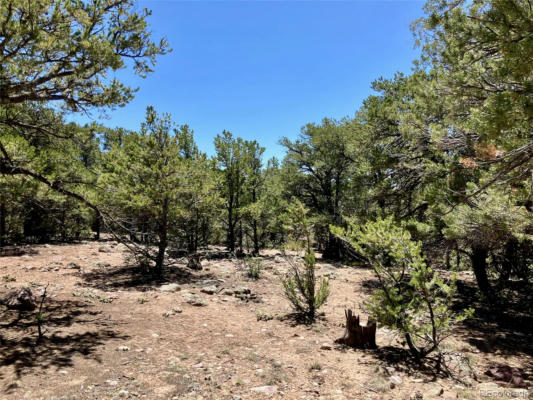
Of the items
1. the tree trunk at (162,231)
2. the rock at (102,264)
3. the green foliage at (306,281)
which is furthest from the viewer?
the rock at (102,264)

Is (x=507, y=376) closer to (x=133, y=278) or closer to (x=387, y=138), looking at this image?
(x=387, y=138)

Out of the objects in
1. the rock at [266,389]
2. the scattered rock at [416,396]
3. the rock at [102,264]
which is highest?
the rock at [102,264]

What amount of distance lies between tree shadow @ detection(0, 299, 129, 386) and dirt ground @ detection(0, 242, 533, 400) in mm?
16

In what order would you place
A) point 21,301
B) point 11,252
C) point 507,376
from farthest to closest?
point 11,252 → point 21,301 → point 507,376

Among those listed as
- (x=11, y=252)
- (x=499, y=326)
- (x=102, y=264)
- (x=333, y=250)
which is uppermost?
(x=11, y=252)

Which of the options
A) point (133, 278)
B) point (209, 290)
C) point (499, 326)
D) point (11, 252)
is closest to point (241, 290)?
point (209, 290)

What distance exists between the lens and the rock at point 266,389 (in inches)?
160

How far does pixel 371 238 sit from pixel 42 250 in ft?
59.2

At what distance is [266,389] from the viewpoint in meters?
4.13

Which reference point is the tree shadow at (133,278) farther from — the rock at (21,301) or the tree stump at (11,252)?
the tree stump at (11,252)

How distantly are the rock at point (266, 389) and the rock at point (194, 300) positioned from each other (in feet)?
17.0

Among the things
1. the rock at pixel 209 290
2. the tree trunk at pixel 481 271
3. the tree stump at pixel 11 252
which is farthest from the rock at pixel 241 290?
the tree stump at pixel 11 252

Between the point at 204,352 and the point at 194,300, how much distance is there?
3922 mm

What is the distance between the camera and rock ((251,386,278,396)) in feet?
13.3
